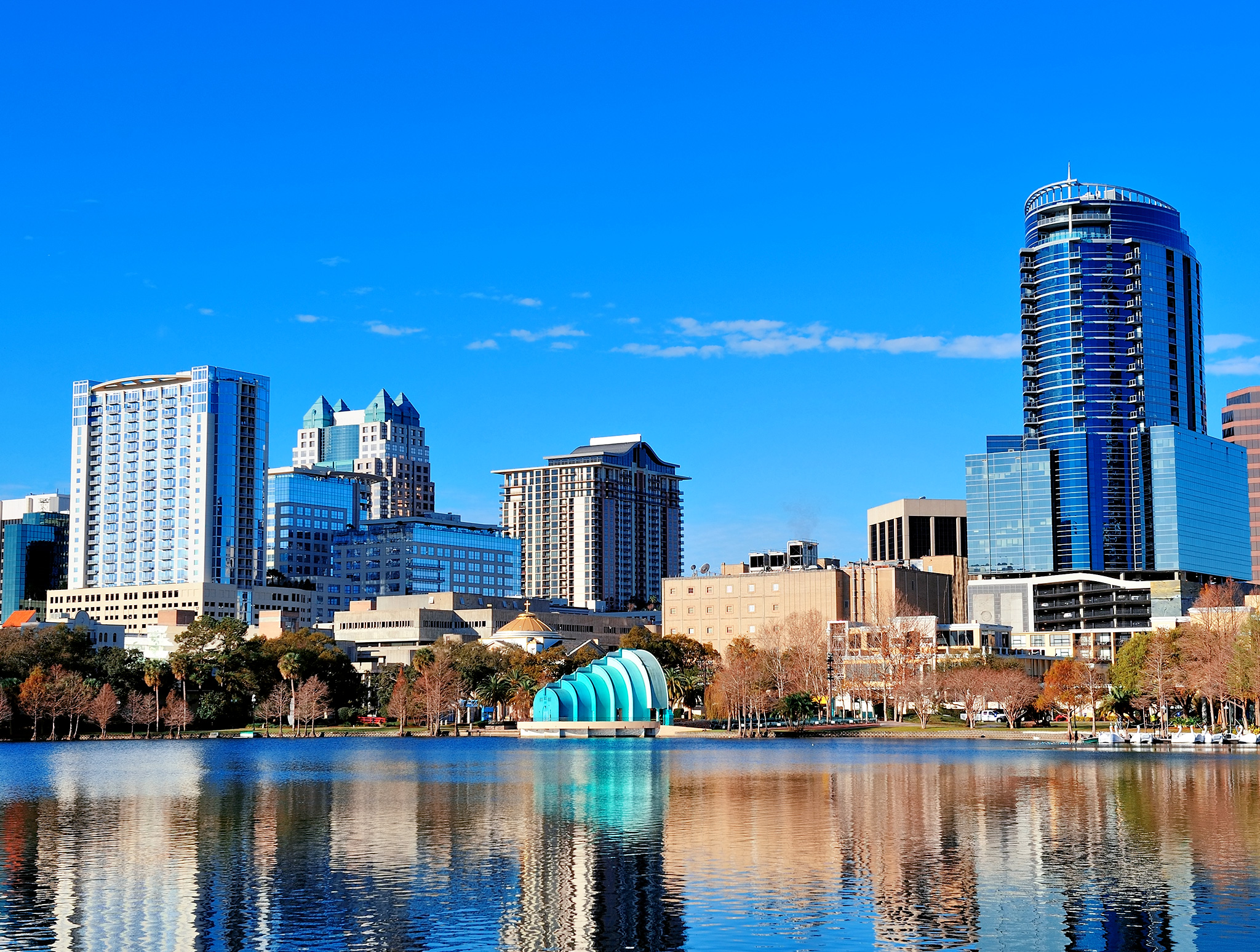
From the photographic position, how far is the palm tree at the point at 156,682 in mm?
171125

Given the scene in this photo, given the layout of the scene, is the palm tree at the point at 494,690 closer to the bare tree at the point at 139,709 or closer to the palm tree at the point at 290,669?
the palm tree at the point at 290,669

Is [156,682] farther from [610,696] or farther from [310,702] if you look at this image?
[610,696]

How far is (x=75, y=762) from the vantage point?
107 m

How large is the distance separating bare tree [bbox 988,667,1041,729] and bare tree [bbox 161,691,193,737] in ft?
297

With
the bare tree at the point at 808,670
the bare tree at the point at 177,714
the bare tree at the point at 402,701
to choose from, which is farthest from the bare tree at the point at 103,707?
the bare tree at the point at 808,670

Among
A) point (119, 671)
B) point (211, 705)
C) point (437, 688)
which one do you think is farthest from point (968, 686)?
point (119, 671)

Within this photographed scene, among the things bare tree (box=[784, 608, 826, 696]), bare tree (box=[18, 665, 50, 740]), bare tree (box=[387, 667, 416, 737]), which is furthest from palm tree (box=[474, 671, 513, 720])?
bare tree (box=[18, 665, 50, 740])

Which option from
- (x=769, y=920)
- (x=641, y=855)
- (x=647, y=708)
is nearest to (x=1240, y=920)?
(x=769, y=920)

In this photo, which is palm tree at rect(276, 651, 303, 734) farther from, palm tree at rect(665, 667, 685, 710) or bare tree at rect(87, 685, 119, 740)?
palm tree at rect(665, 667, 685, 710)

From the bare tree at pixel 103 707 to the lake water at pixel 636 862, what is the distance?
76680 mm

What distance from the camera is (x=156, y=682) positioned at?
172 metres

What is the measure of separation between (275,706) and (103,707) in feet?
75.6

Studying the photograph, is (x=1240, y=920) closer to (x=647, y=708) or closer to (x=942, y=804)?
(x=942, y=804)

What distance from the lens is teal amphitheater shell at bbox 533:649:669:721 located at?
557 feet
